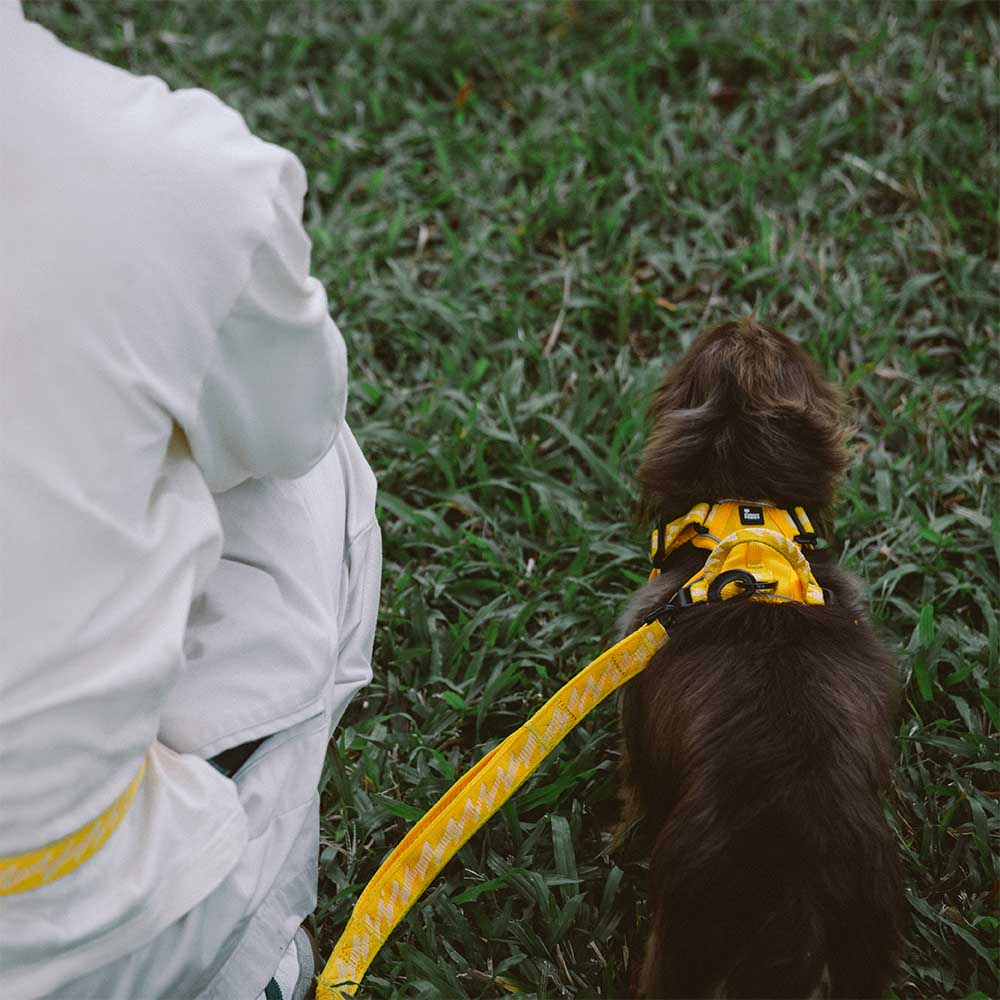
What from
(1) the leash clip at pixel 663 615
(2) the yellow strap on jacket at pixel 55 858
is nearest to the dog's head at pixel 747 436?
(1) the leash clip at pixel 663 615

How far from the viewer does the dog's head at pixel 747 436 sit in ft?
7.95

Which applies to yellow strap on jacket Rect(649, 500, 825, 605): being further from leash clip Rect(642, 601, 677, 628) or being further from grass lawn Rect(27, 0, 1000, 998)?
grass lawn Rect(27, 0, 1000, 998)

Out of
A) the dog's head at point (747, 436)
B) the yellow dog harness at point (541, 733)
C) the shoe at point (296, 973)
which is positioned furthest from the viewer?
the dog's head at point (747, 436)

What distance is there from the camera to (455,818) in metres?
2.12

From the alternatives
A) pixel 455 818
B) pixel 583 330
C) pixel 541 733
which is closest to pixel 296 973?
pixel 455 818

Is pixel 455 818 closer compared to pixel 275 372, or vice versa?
pixel 275 372

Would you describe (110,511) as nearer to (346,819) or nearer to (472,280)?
(346,819)

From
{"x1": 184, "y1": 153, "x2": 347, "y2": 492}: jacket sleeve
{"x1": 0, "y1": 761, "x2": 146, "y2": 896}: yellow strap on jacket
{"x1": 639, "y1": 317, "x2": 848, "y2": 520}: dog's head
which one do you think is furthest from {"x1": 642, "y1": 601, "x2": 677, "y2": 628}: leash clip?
{"x1": 0, "y1": 761, "x2": 146, "y2": 896}: yellow strap on jacket

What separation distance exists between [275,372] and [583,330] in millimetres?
2279

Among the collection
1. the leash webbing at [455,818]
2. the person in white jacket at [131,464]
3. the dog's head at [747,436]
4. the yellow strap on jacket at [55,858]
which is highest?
the person in white jacket at [131,464]

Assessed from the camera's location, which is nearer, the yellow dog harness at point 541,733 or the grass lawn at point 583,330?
the yellow dog harness at point 541,733

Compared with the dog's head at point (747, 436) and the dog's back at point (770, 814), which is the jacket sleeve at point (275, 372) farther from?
the dog's head at point (747, 436)

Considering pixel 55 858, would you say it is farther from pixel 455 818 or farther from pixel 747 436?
pixel 747 436

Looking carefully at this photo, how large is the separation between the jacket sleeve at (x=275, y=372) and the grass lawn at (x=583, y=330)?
1.19 m
